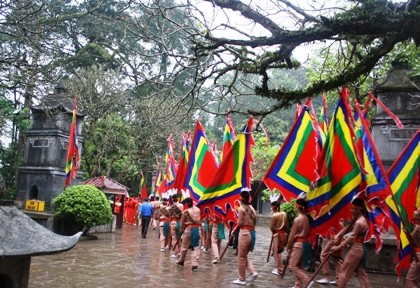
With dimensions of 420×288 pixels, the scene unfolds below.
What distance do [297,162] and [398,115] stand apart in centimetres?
539

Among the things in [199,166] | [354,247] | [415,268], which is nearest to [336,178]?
[354,247]

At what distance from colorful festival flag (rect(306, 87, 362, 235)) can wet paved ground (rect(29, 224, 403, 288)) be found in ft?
6.98

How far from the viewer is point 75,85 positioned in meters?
24.0

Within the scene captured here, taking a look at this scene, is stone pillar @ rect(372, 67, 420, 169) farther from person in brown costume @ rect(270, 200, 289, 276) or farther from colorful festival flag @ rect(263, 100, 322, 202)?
colorful festival flag @ rect(263, 100, 322, 202)

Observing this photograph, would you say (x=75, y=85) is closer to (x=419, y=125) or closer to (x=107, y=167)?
(x=107, y=167)

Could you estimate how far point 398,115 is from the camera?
12.7 m

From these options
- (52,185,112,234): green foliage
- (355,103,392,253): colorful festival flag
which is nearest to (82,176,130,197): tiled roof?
(52,185,112,234): green foliage

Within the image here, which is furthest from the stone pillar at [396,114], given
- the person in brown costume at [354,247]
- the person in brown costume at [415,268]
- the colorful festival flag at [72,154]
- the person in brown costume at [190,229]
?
the colorful festival flag at [72,154]

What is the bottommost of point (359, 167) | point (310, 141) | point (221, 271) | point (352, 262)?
point (221, 271)

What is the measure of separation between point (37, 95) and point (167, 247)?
292 inches

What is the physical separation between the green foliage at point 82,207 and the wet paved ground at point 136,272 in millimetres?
1643

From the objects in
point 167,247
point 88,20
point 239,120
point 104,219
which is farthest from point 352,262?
point 239,120

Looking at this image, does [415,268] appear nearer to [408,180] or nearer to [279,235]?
[408,180]

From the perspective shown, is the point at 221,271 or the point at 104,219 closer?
the point at 221,271
